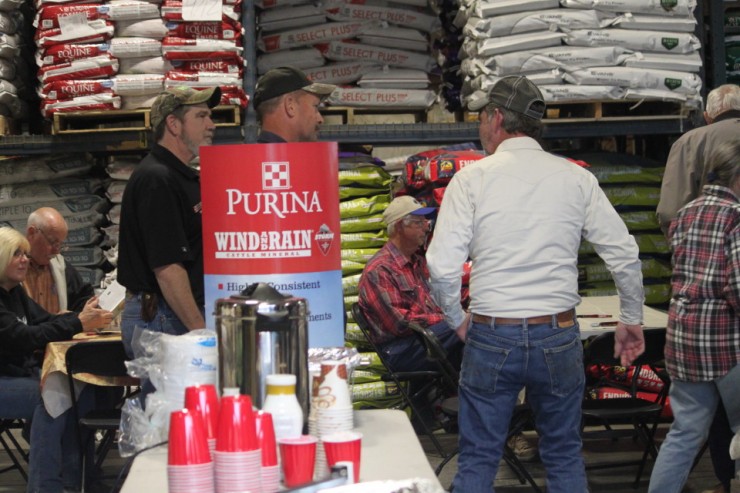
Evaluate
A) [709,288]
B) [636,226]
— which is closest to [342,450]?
[709,288]

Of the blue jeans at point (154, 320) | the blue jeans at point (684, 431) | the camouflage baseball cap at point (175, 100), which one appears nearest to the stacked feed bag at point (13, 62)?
the camouflage baseball cap at point (175, 100)

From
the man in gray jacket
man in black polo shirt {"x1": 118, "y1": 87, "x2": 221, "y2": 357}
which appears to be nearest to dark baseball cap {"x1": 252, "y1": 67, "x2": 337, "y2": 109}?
man in black polo shirt {"x1": 118, "y1": 87, "x2": 221, "y2": 357}

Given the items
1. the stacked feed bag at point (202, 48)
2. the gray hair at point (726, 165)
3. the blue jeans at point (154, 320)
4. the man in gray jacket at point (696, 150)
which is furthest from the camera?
the stacked feed bag at point (202, 48)

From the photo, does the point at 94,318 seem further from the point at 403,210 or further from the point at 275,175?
the point at 275,175

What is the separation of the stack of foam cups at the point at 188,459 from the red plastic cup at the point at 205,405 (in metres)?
0.15

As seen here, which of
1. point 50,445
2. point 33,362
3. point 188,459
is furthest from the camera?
point 33,362

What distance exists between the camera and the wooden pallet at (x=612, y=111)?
7625mm

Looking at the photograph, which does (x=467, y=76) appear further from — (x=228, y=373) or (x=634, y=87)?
(x=228, y=373)

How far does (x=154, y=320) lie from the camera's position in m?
4.46

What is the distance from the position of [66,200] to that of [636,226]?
162 inches

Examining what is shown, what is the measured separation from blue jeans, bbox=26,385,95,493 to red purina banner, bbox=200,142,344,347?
2548mm

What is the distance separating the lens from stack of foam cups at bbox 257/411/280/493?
7.68 feet

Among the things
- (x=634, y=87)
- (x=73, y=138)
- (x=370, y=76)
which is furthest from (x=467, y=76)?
(x=73, y=138)

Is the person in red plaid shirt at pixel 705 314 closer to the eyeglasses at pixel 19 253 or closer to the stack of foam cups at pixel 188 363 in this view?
the stack of foam cups at pixel 188 363
